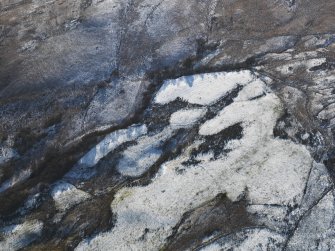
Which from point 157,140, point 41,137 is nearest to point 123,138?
point 157,140

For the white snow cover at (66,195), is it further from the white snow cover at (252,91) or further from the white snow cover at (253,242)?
the white snow cover at (252,91)

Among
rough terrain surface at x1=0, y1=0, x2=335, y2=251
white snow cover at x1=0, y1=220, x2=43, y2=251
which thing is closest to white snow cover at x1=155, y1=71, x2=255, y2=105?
rough terrain surface at x1=0, y1=0, x2=335, y2=251

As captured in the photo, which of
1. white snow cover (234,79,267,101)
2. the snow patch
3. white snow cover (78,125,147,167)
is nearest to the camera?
the snow patch

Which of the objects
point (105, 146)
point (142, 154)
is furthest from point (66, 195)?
point (142, 154)

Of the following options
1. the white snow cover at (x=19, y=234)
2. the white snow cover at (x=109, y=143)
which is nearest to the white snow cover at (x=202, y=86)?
the white snow cover at (x=109, y=143)

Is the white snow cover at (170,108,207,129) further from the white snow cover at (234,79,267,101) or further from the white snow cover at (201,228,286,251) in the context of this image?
the white snow cover at (201,228,286,251)

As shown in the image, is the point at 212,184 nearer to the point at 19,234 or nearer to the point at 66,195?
the point at 66,195
